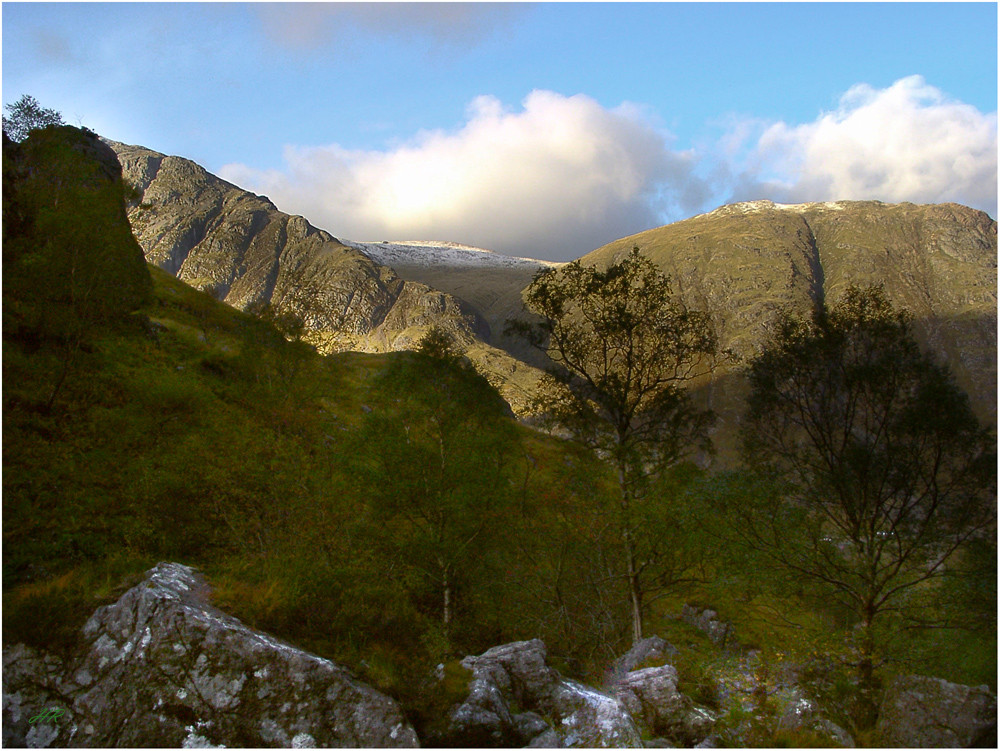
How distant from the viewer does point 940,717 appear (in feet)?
45.2

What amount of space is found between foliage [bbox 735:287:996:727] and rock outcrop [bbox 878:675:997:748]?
226cm

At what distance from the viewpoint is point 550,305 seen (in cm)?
2727

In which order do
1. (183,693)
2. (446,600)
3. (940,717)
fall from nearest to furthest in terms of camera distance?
(183,693), (940,717), (446,600)

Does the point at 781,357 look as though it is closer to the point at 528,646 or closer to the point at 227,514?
the point at 528,646

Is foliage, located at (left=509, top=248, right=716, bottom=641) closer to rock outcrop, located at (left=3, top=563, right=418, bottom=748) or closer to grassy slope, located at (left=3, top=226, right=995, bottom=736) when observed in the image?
grassy slope, located at (left=3, top=226, right=995, bottom=736)

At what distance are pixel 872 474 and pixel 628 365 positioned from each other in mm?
11189

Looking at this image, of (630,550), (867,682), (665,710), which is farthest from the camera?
(630,550)

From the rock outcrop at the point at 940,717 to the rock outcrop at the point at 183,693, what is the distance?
13.0 m

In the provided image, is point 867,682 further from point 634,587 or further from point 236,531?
point 236,531

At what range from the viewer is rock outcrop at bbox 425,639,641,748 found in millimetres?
10770

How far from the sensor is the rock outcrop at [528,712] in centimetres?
1077
